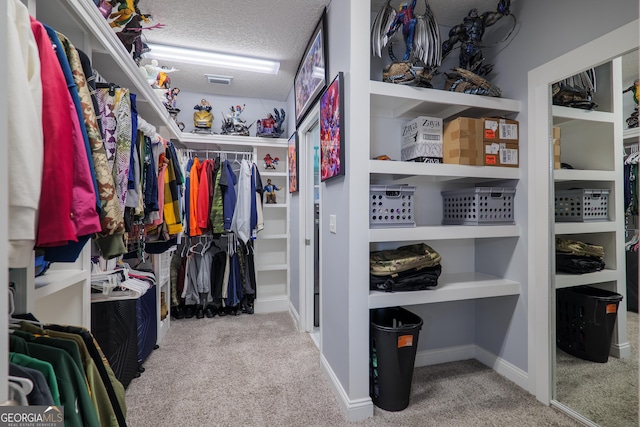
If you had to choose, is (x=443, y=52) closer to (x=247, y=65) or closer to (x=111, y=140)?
(x=247, y=65)

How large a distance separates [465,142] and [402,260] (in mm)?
845

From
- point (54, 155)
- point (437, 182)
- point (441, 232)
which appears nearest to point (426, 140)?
point (437, 182)

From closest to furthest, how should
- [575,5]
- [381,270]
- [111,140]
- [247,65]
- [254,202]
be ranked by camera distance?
[111,140]
[575,5]
[381,270]
[247,65]
[254,202]

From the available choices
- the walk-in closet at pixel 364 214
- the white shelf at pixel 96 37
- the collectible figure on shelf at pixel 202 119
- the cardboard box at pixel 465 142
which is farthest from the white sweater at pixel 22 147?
the collectible figure on shelf at pixel 202 119

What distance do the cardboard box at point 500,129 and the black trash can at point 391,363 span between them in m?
1.27

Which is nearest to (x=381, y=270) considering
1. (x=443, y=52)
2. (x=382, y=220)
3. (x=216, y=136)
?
(x=382, y=220)

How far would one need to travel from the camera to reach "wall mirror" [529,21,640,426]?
1465 mm

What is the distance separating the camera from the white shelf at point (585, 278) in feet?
5.10

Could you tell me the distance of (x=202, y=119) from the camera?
3.28 m

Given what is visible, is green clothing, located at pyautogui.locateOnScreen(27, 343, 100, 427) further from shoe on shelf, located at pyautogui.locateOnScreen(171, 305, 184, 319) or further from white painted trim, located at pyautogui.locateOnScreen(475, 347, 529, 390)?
shoe on shelf, located at pyautogui.locateOnScreen(171, 305, 184, 319)

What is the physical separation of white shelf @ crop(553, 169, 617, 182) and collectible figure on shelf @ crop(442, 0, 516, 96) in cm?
65

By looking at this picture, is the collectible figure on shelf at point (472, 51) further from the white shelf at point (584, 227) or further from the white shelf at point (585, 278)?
the white shelf at point (585, 278)

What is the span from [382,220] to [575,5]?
5.09 feet

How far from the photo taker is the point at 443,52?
2.20 meters
